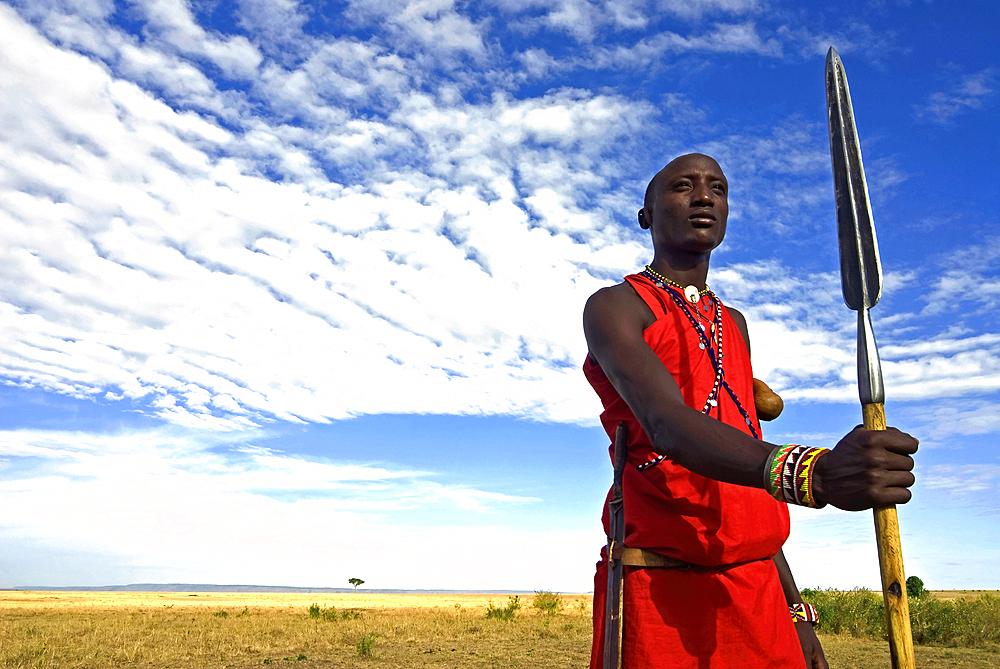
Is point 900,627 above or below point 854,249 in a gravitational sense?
below

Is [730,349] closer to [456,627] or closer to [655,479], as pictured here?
[655,479]

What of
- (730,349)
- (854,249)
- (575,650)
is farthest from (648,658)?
(575,650)

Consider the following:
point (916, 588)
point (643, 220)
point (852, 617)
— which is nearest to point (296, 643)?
point (852, 617)

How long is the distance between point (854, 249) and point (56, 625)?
23963 mm

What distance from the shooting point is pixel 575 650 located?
49.3ft

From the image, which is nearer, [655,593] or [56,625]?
[655,593]

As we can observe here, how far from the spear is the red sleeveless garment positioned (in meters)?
0.59

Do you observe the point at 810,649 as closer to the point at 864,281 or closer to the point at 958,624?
the point at 864,281

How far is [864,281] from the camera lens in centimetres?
177

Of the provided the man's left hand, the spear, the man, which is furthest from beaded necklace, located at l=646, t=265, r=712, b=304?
the man's left hand

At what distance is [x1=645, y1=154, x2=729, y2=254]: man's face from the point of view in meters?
2.76

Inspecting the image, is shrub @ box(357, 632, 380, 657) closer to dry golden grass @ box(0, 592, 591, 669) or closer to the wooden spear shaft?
dry golden grass @ box(0, 592, 591, 669)

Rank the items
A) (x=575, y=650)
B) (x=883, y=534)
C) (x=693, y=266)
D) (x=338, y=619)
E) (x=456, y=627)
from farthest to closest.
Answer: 1. (x=338, y=619)
2. (x=456, y=627)
3. (x=575, y=650)
4. (x=693, y=266)
5. (x=883, y=534)

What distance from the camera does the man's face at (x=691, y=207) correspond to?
276cm
